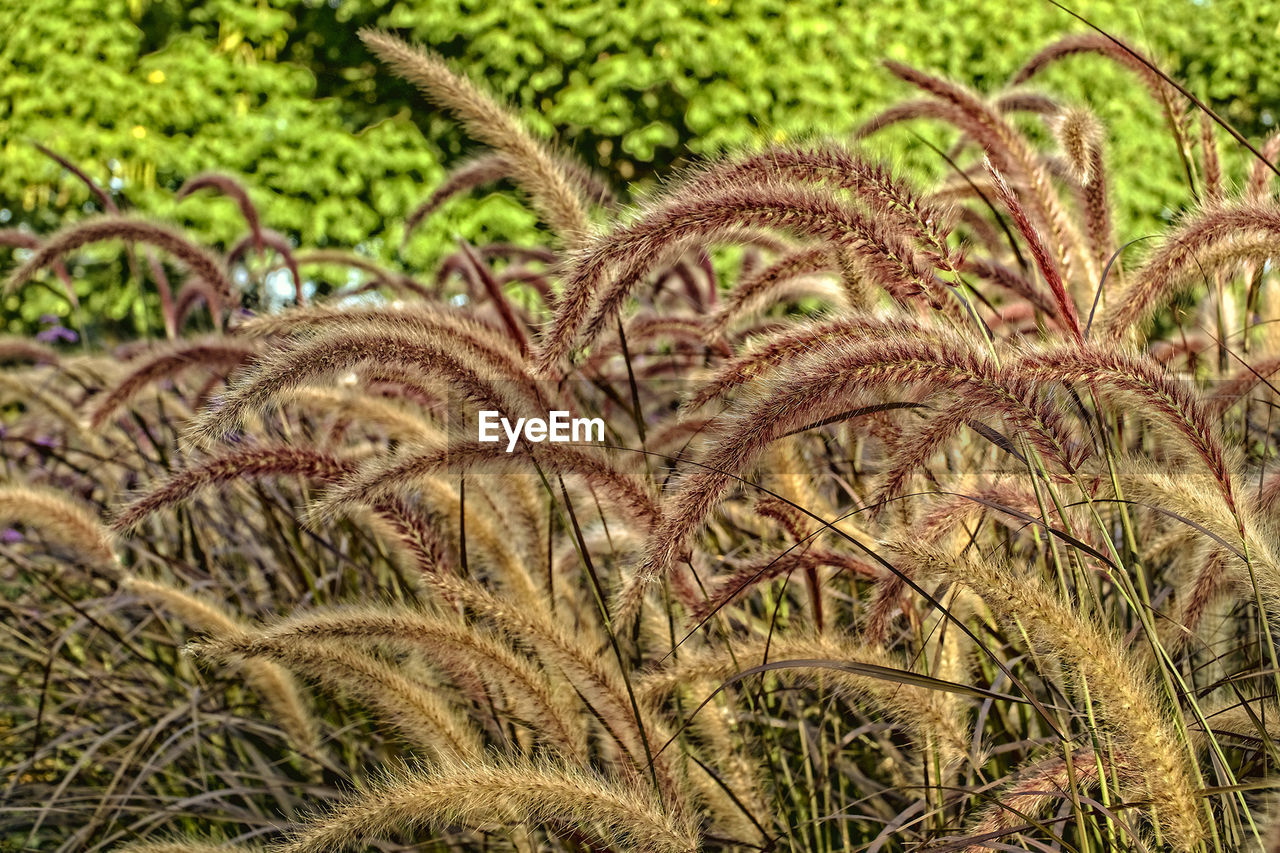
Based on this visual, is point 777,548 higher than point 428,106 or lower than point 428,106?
lower

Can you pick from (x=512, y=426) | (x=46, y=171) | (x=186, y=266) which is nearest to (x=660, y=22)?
(x=46, y=171)

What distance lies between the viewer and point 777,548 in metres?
2.23

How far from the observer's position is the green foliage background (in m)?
9.48

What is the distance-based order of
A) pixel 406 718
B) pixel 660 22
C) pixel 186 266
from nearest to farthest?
pixel 406 718, pixel 186 266, pixel 660 22

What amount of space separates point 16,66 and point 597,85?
5284mm

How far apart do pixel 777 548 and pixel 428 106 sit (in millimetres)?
8642

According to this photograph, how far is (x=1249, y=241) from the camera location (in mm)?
1812

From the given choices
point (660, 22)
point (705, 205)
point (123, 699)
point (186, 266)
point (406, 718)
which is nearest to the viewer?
point (705, 205)

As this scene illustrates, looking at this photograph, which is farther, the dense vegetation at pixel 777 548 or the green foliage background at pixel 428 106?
the green foliage background at pixel 428 106

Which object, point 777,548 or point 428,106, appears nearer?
point 777,548

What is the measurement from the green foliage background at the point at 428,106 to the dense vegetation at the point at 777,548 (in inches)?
277

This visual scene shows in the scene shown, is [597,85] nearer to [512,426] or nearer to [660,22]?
[660,22]

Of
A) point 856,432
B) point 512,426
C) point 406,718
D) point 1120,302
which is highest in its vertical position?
point 1120,302

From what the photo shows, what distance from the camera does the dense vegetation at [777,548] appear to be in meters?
1.32
